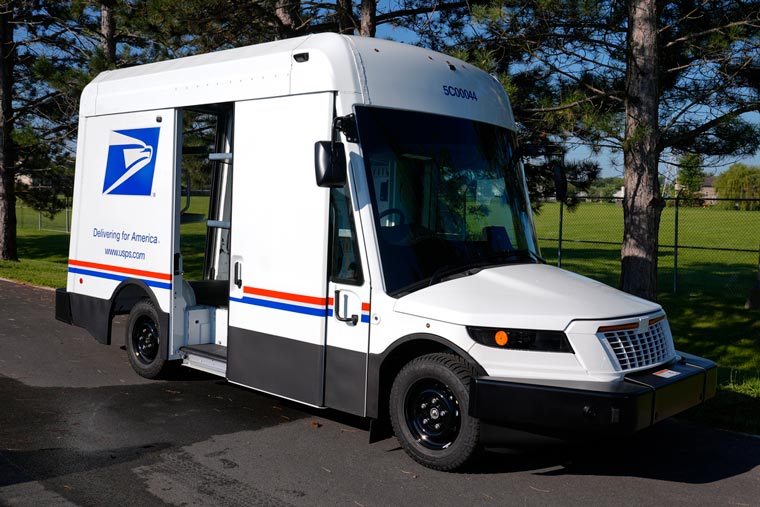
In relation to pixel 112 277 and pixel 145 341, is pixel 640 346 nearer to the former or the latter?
pixel 145 341

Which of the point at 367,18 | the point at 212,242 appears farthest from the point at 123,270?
the point at 367,18

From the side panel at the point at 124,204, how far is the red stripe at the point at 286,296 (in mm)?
1311

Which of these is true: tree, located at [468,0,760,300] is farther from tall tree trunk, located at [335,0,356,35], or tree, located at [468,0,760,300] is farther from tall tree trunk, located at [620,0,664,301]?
tall tree trunk, located at [335,0,356,35]

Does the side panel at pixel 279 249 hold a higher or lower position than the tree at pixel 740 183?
lower

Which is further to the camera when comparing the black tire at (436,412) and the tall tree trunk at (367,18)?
the tall tree trunk at (367,18)

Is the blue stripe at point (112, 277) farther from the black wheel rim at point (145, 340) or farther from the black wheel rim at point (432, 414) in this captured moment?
the black wheel rim at point (432, 414)

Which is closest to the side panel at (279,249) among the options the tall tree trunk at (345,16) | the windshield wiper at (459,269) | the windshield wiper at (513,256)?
the windshield wiper at (459,269)

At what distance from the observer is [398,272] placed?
221 inches

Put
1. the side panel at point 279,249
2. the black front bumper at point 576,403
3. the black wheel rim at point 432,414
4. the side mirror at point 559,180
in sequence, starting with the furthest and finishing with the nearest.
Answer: the side mirror at point 559,180 → the side panel at point 279,249 → the black wheel rim at point 432,414 → the black front bumper at point 576,403

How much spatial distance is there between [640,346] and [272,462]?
103 inches

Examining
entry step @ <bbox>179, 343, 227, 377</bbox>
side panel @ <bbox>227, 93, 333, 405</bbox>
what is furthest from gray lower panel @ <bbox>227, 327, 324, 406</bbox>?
entry step @ <bbox>179, 343, 227, 377</bbox>

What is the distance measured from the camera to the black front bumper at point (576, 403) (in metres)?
4.76

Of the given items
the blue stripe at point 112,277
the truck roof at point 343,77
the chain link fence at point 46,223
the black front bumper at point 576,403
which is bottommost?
the black front bumper at point 576,403

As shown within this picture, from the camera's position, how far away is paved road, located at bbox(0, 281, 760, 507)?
4.93 m
